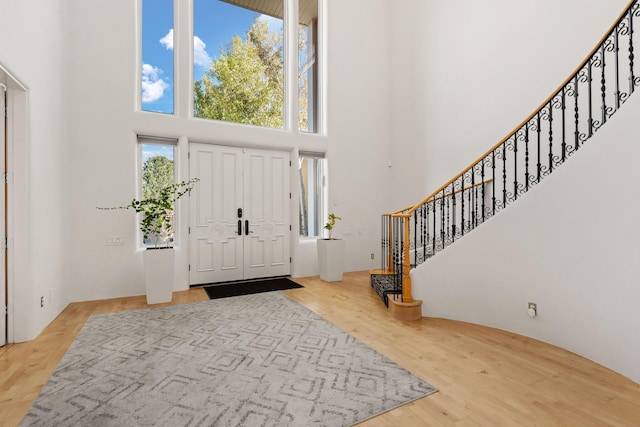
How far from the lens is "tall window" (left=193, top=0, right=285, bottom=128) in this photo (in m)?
5.75

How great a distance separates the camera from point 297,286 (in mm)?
5516

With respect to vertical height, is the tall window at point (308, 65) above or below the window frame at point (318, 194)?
above

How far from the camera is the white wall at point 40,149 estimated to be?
10.2 ft

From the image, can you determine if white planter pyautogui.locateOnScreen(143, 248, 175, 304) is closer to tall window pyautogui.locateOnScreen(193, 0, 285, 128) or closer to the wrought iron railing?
tall window pyautogui.locateOnScreen(193, 0, 285, 128)

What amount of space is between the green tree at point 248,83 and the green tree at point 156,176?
108cm

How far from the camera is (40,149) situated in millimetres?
3529

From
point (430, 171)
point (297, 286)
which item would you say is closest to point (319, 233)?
point (297, 286)

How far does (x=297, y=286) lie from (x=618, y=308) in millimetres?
4157

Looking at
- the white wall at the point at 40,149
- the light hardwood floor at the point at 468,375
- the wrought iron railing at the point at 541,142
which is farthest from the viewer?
the wrought iron railing at the point at 541,142

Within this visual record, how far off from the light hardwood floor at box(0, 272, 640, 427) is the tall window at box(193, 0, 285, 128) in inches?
160

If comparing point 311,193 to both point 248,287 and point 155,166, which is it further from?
point 155,166

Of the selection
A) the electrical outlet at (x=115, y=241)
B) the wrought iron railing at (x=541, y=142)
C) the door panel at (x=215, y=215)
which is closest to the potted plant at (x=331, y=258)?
the wrought iron railing at (x=541, y=142)

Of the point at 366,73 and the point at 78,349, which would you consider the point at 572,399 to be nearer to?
the point at 78,349

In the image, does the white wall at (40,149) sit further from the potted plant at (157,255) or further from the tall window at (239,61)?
the tall window at (239,61)
